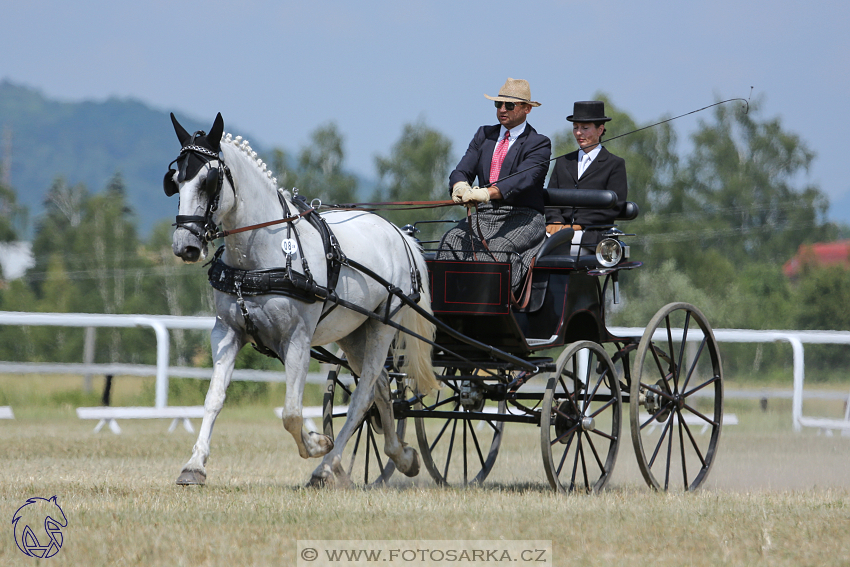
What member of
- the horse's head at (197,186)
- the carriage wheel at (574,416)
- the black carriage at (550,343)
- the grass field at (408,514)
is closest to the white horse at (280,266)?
the horse's head at (197,186)

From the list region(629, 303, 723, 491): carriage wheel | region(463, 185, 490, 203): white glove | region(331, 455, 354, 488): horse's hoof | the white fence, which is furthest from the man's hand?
the white fence

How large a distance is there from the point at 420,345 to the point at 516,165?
139cm

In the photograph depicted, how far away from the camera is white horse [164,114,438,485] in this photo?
5.73 m

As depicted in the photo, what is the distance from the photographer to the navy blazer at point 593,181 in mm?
7727

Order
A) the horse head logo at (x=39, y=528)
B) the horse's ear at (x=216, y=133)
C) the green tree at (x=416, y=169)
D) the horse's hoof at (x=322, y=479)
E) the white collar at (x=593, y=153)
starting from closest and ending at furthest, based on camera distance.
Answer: the horse head logo at (x=39, y=528) < the horse's ear at (x=216, y=133) < the horse's hoof at (x=322, y=479) < the white collar at (x=593, y=153) < the green tree at (x=416, y=169)

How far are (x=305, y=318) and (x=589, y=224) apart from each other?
8.01 ft

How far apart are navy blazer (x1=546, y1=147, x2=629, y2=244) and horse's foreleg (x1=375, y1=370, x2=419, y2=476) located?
5.96 ft

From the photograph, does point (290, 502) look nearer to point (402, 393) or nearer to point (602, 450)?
point (402, 393)

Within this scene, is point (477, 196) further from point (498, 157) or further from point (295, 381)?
point (295, 381)

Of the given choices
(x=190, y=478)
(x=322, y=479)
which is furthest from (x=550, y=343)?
(x=190, y=478)

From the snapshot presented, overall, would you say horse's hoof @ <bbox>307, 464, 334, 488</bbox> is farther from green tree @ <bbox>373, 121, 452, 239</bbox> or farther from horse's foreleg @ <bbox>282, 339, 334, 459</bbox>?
green tree @ <bbox>373, 121, 452, 239</bbox>

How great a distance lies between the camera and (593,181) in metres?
7.98

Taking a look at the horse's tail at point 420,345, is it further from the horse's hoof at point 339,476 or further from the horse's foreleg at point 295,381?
the horse's foreleg at point 295,381

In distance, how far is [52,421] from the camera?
12641mm
